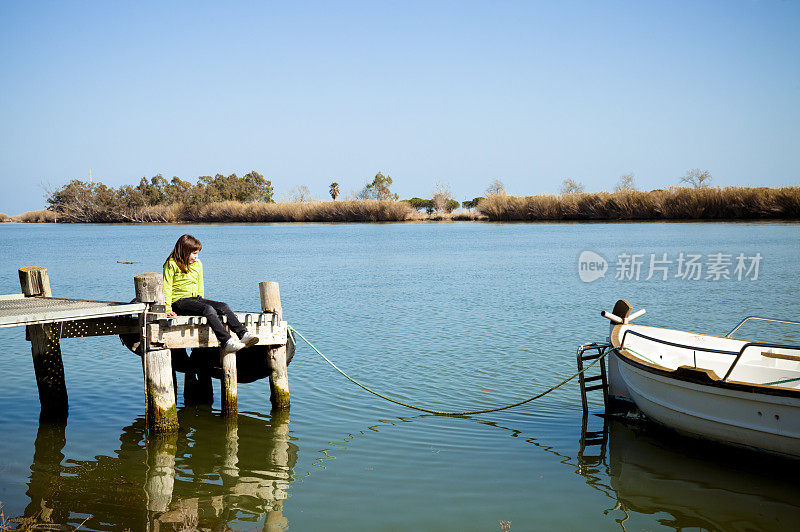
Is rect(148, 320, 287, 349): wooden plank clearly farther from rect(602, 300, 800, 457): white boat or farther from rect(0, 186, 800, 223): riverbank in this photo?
rect(0, 186, 800, 223): riverbank

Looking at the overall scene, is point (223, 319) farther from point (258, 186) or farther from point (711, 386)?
point (258, 186)

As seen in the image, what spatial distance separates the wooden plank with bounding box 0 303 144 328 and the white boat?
5611 millimetres

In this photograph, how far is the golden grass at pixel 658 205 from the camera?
4728cm

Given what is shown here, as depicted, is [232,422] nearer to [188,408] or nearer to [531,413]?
[188,408]

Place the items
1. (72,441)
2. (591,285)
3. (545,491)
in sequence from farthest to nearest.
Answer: (591,285)
(72,441)
(545,491)

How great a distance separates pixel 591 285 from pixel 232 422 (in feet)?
49.8

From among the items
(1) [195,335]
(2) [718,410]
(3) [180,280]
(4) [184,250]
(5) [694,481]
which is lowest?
(5) [694,481]

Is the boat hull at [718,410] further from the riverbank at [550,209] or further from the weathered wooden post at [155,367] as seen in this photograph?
the riverbank at [550,209]

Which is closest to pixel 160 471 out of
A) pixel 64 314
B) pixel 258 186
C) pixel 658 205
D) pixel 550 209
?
pixel 64 314

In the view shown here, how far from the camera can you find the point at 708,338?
9.34 meters

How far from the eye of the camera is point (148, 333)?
314 inches

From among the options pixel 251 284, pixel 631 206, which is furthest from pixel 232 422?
pixel 631 206

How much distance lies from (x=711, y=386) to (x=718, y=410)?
0.27 metres

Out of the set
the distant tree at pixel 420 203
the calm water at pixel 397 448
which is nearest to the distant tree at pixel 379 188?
the distant tree at pixel 420 203
